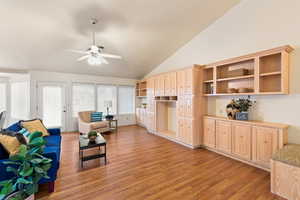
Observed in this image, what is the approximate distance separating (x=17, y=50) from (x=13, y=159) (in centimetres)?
420

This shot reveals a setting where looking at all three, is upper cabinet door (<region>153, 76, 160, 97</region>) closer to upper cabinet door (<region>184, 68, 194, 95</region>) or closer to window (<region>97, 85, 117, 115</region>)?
upper cabinet door (<region>184, 68, 194, 95</region>)

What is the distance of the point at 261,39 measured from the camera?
→ 3238 millimetres

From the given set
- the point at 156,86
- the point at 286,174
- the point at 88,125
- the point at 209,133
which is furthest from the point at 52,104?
the point at 286,174

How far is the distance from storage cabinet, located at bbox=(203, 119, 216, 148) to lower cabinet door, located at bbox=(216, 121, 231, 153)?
0.12 m

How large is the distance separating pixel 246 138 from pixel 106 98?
5.72 m

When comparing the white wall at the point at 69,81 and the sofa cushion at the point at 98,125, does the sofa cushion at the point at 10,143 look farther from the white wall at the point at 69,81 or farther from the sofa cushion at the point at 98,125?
the white wall at the point at 69,81

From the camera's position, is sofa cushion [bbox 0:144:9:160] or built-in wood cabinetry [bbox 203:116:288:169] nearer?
sofa cushion [bbox 0:144:9:160]

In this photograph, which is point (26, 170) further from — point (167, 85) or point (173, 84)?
point (167, 85)

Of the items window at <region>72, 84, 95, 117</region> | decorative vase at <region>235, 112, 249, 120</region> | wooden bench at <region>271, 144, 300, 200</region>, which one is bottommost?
wooden bench at <region>271, 144, 300, 200</region>

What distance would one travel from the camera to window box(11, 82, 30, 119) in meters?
5.70

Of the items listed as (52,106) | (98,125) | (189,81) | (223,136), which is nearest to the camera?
(223,136)

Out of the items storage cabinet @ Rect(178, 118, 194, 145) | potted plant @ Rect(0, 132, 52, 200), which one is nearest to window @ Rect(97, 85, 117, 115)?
storage cabinet @ Rect(178, 118, 194, 145)

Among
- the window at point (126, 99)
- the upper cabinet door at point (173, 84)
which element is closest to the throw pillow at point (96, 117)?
Answer: the window at point (126, 99)

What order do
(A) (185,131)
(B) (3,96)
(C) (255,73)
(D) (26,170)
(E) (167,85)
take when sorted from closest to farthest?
(D) (26,170), (C) (255,73), (A) (185,131), (E) (167,85), (B) (3,96)
